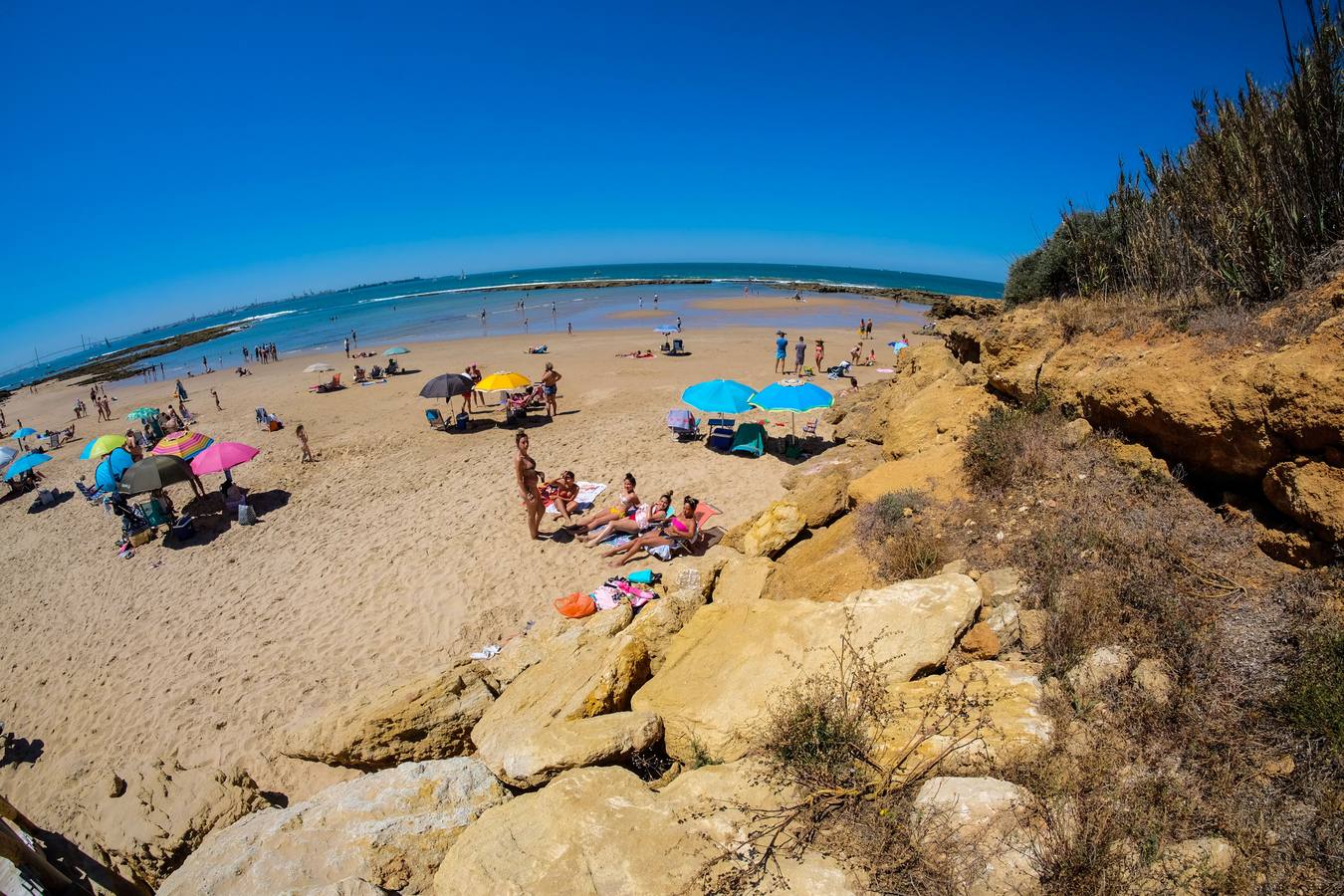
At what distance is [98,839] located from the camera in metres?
4.62

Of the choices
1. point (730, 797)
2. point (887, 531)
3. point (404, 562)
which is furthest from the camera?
point (404, 562)

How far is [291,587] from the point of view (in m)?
8.78

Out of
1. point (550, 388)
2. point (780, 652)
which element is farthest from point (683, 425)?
point (780, 652)

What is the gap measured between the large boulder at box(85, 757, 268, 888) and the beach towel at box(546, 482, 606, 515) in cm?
560

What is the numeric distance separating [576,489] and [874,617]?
22.5 feet

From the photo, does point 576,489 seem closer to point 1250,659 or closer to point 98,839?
point 98,839

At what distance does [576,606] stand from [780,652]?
3.52m

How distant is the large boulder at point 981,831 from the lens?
2.59 metres

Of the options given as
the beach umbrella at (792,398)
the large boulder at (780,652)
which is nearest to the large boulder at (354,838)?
the large boulder at (780,652)

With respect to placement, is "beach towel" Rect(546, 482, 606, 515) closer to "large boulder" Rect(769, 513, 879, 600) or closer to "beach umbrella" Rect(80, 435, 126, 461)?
"large boulder" Rect(769, 513, 879, 600)

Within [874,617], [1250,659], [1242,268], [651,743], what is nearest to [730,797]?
[651,743]

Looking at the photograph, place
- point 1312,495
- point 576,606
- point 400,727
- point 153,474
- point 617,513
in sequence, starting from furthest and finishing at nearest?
1. point 153,474
2. point 617,513
3. point 576,606
4. point 400,727
5. point 1312,495

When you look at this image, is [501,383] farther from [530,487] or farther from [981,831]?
[981,831]

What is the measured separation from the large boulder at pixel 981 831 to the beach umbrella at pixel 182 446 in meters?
14.5
